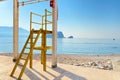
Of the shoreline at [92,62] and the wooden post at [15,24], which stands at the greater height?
the wooden post at [15,24]

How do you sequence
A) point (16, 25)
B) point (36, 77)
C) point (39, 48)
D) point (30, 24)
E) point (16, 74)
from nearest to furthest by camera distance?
point (36, 77), point (16, 74), point (39, 48), point (30, 24), point (16, 25)

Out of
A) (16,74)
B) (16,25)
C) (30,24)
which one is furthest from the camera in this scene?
(16,25)

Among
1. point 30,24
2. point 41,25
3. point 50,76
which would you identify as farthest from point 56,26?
point 50,76

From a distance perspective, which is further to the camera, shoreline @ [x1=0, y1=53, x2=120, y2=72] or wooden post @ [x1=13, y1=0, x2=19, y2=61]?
shoreline @ [x1=0, y1=53, x2=120, y2=72]

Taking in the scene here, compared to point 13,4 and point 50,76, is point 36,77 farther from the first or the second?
point 13,4

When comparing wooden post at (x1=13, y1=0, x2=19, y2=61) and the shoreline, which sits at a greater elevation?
wooden post at (x1=13, y1=0, x2=19, y2=61)

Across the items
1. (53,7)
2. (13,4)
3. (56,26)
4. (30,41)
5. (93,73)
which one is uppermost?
(13,4)

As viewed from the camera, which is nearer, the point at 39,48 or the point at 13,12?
the point at 39,48

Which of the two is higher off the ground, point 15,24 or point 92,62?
point 15,24

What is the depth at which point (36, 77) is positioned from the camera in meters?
3.68

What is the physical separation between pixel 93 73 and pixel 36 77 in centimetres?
160

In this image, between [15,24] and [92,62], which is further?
[92,62]

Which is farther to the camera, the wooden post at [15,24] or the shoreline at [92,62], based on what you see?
the shoreline at [92,62]

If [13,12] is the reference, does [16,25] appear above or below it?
below
